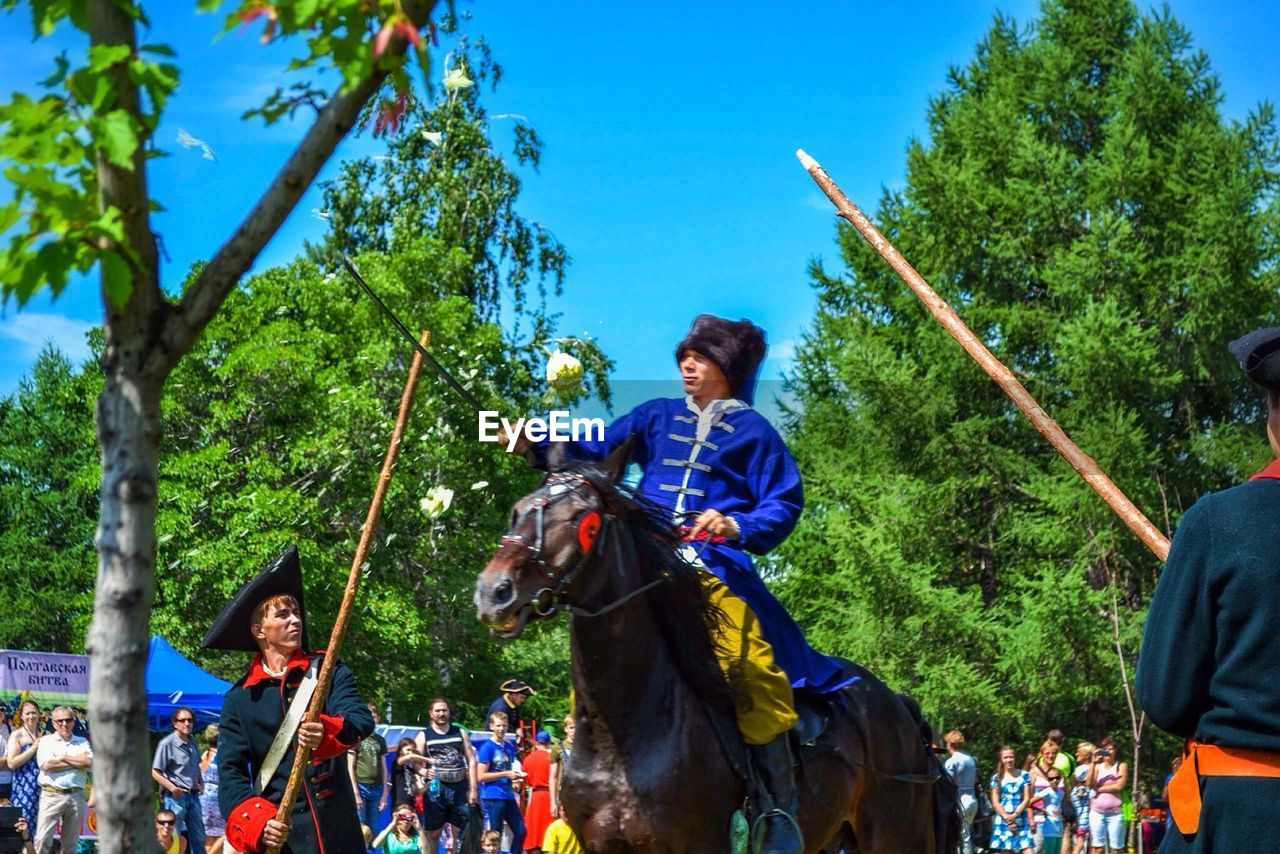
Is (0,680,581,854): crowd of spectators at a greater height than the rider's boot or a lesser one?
greater

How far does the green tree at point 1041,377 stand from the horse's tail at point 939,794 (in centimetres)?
2074

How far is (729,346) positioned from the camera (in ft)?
26.0

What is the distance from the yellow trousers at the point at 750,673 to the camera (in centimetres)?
712

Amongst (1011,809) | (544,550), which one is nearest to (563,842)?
(544,550)

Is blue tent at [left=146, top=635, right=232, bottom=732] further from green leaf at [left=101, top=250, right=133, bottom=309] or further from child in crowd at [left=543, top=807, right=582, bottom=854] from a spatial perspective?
green leaf at [left=101, top=250, right=133, bottom=309]

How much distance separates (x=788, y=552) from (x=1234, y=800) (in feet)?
97.5

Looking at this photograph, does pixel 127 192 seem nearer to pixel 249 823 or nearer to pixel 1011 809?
pixel 249 823

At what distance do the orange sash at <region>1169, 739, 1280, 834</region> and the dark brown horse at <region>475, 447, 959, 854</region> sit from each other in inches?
107

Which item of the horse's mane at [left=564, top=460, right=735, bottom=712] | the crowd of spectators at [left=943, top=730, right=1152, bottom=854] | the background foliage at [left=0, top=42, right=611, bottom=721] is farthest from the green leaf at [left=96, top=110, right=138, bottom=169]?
the background foliage at [left=0, top=42, right=611, bottom=721]

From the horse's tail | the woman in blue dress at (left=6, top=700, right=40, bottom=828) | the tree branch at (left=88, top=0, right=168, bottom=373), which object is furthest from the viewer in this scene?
the woman in blue dress at (left=6, top=700, right=40, bottom=828)

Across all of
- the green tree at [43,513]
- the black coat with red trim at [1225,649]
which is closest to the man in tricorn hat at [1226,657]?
the black coat with red trim at [1225,649]

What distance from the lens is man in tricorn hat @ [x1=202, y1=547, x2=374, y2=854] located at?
6.92 metres

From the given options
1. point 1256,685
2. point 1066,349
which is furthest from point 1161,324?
point 1256,685

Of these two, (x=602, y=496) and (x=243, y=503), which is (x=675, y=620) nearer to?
(x=602, y=496)
